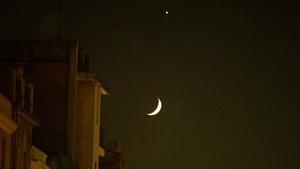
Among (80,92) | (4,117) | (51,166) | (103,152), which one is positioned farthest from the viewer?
(103,152)

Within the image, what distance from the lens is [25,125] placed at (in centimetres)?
3036

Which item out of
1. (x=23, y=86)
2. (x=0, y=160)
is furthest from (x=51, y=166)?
(x=0, y=160)

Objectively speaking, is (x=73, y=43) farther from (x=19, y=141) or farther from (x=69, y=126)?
(x=19, y=141)

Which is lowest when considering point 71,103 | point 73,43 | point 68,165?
point 68,165

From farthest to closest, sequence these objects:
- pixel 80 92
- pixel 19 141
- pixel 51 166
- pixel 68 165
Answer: pixel 80 92
pixel 68 165
pixel 51 166
pixel 19 141

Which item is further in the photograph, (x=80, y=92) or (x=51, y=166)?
(x=80, y=92)

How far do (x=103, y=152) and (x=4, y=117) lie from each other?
27.5 meters

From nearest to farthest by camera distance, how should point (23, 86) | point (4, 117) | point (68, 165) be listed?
point (4, 117)
point (23, 86)
point (68, 165)

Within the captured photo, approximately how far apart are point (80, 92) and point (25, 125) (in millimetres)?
17423

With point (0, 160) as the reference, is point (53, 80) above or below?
above

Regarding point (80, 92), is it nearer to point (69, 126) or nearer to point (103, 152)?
point (69, 126)

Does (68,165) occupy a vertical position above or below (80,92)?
below

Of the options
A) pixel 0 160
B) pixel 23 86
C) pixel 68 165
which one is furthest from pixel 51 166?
pixel 0 160

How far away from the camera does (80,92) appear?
47750 millimetres
